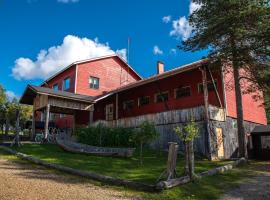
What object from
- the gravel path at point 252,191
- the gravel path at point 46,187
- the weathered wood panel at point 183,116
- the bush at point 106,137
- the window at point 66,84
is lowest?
the gravel path at point 252,191

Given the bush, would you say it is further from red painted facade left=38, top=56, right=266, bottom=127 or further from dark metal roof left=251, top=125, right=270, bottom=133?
dark metal roof left=251, top=125, right=270, bottom=133

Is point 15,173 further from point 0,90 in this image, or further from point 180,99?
point 0,90

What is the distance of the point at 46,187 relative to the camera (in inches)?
318

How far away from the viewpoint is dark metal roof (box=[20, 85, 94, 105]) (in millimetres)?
21112

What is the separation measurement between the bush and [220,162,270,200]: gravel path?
28.2 feet

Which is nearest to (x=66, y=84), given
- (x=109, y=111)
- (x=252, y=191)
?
(x=109, y=111)

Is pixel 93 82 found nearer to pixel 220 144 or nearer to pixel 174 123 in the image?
pixel 174 123

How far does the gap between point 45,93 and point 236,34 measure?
567 inches

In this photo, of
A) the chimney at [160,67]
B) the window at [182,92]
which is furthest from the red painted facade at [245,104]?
the chimney at [160,67]

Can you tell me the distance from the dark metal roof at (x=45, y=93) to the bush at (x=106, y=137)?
4.17m

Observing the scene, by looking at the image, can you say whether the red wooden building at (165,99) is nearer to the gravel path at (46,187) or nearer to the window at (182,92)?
the window at (182,92)

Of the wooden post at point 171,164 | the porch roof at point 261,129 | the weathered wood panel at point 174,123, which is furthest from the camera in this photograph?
the porch roof at point 261,129

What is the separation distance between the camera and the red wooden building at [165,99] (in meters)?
17.7

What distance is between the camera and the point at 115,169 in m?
11.3
